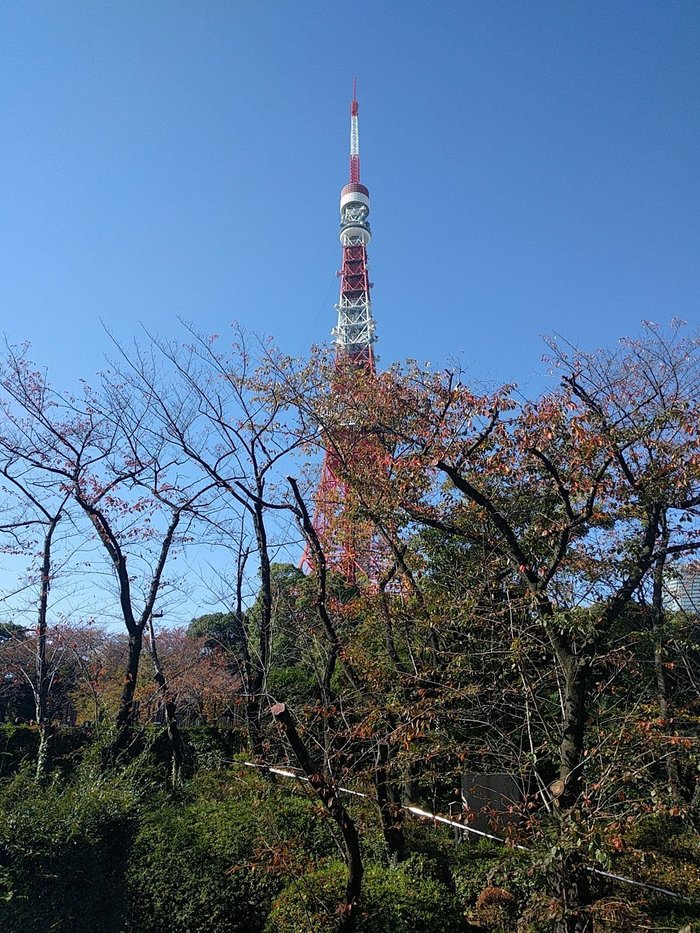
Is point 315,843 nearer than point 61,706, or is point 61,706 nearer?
point 315,843

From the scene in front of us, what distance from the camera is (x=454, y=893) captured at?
533 centimetres

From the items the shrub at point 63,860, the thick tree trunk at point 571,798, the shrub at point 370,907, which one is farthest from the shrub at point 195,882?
the thick tree trunk at point 571,798

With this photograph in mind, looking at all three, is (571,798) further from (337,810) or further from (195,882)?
(195,882)

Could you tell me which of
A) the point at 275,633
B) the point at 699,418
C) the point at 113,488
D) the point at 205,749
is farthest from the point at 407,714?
the point at 205,749

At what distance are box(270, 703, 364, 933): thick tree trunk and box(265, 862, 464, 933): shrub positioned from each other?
376mm

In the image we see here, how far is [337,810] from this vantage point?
3770 millimetres

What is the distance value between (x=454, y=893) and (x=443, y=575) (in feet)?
9.82

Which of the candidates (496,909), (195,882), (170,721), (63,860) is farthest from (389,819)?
(170,721)

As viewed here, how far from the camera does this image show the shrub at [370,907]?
4363 mm

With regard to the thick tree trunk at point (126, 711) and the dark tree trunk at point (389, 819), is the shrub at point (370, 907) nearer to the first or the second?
the dark tree trunk at point (389, 819)

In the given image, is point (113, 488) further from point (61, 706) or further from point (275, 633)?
point (61, 706)

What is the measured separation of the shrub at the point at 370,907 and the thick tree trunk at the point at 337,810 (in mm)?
376

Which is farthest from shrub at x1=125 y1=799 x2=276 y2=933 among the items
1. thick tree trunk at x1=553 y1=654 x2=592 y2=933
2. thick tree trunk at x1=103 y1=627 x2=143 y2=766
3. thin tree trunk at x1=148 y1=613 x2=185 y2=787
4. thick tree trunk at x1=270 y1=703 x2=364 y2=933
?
thin tree trunk at x1=148 y1=613 x2=185 y2=787

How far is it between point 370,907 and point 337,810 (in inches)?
53.0
